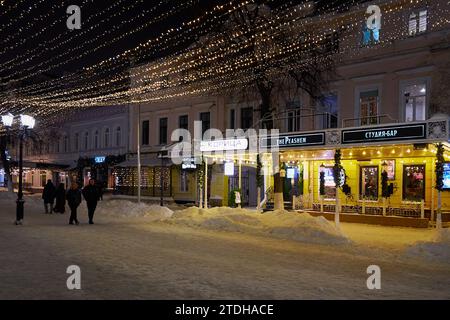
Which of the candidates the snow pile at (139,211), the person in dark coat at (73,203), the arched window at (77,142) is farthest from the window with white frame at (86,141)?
the person in dark coat at (73,203)

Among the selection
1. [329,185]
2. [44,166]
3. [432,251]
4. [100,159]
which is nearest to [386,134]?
[432,251]

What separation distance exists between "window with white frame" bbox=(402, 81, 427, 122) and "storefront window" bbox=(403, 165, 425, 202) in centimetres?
224

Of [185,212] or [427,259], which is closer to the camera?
[427,259]

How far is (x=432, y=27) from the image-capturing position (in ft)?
67.8

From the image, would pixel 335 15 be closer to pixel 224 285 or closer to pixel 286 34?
pixel 286 34

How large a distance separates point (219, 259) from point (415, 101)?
1443 centimetres

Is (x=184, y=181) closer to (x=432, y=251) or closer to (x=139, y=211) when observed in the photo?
(x=139, y=211)

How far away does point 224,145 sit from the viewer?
65.7 feet

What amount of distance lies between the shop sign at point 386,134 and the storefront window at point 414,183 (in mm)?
5879

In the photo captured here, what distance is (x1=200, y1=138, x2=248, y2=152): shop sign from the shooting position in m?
19.4

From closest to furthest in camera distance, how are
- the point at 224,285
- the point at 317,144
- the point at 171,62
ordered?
the point at 224,285 → the point at 317,144 → the point at 171,62
